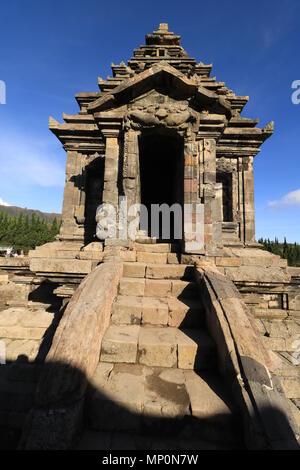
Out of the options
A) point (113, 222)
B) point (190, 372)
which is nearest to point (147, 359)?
point (190, 372)

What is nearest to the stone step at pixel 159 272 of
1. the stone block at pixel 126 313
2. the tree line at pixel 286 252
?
the stone block at pixel 126 313

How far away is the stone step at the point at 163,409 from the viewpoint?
2.01 metres

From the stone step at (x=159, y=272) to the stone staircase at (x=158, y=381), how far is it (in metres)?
0.43

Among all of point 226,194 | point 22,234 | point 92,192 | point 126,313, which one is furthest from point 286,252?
point 22,234

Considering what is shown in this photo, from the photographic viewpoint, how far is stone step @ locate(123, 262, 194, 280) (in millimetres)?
4441

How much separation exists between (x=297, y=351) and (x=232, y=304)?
2.01m

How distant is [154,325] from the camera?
132 inches

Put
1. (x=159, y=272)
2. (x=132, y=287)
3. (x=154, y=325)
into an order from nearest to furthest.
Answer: (x=154, y=325)
(x=132, y=287)
(x=159, y=272)

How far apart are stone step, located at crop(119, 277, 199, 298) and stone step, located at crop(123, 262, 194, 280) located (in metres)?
0.37

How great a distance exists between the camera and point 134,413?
2.08m

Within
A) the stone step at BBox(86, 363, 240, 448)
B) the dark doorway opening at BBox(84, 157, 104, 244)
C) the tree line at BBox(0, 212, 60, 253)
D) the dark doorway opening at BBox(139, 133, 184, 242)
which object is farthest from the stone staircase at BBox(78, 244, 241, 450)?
the tree line at BBox(0, 212, 60, 253)

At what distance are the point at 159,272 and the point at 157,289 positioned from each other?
1.65 ft

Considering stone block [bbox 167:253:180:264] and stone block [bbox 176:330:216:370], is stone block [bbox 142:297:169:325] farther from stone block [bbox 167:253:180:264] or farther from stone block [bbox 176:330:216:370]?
stone block [bbox 167:253:180:264]

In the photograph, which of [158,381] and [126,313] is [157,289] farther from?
[158,381]
